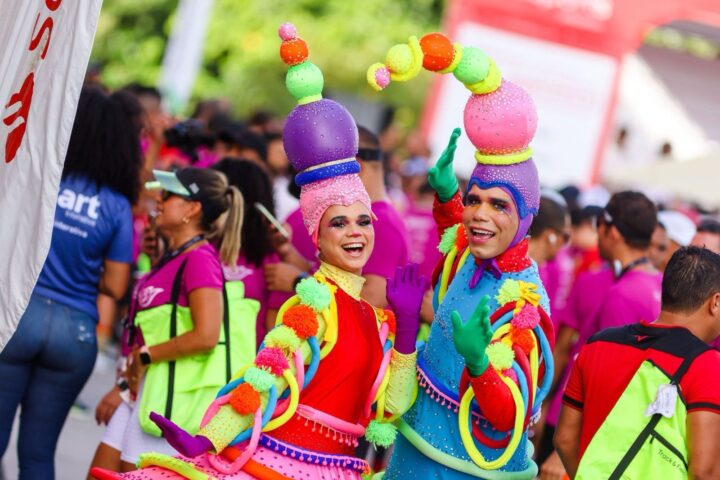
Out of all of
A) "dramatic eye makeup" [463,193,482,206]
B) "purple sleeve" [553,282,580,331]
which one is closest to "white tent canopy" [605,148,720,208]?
"purple sleeve" [553,282,580,331]

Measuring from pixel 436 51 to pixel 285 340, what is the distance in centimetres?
109

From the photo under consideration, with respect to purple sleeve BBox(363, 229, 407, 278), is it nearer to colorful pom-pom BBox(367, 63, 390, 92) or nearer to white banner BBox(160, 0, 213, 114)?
colorful pom-pom BBox(367, 63, 390, 92)

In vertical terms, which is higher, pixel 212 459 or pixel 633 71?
pixel 633 71

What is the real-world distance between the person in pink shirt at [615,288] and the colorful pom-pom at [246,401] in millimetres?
1825

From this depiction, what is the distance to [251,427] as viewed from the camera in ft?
13.9

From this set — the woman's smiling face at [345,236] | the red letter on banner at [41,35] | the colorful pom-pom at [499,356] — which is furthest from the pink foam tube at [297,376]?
the red letter on banner at [41,35]

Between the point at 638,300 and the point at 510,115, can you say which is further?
the point at 638,300

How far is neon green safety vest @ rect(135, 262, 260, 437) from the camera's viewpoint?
17.8 feet

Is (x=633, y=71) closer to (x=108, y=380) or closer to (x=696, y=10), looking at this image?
(x=696, y=10)

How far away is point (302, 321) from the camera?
4234 mm

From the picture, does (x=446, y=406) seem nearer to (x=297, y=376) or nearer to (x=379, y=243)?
(x=297, y=376)

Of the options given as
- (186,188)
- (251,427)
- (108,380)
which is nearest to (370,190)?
(186,188)

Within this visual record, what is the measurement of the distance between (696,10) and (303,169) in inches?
670

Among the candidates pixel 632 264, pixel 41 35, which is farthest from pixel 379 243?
pixel 41 35
